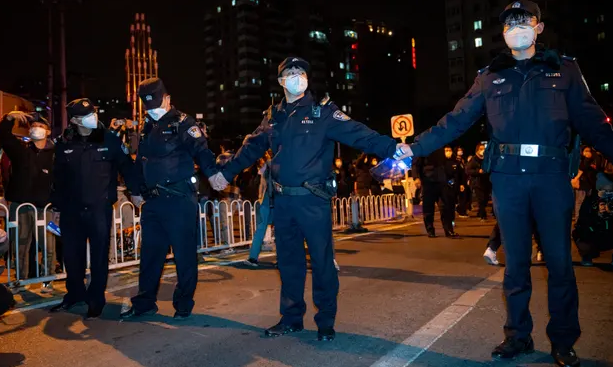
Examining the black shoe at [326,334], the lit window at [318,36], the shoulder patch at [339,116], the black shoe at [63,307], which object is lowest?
the black shoe at [326,334]

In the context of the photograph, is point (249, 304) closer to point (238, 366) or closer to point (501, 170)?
point (238, 366)

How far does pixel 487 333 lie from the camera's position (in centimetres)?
431

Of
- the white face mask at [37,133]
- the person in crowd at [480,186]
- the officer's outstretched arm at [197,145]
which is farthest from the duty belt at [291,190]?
the person in crowd at [480,186]

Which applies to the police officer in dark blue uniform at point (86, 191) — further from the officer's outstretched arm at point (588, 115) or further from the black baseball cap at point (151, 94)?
the officer's outstretched arm at point (588, 115)

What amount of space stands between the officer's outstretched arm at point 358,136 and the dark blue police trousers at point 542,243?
0.92 m

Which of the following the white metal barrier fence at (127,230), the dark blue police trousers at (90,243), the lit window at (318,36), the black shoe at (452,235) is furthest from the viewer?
the lit window at (318,36)

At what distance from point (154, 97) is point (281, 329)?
7.91ft

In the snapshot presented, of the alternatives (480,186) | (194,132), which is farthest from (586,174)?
(194,132)

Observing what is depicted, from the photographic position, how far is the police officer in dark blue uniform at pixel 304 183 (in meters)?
4.43

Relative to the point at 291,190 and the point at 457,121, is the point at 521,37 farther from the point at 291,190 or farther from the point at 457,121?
the point at 291,190

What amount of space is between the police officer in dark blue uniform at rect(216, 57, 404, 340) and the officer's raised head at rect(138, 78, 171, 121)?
122 centimetres

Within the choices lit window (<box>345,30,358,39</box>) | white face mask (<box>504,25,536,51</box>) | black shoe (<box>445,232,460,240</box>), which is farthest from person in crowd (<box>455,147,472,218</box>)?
lit window (<box>345,30,358,39</box>)

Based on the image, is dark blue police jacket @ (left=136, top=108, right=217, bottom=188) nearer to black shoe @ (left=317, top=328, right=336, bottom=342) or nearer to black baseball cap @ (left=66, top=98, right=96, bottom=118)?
black baseball cap @ (left=66, top=98, right=96, bottom=118)

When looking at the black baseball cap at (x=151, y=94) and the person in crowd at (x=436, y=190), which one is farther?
the person in crowd at (x=436, y=190)
